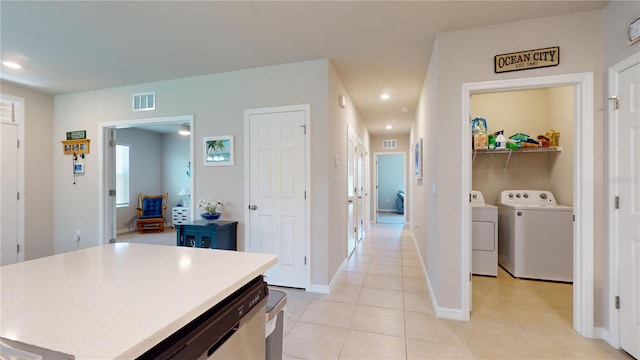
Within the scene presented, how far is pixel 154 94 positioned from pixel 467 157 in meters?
3.89

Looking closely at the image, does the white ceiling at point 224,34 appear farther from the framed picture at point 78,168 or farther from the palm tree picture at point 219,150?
the framed picture at point 78,168

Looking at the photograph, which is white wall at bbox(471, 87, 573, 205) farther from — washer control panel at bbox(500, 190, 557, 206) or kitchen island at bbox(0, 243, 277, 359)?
kitchen island at bbox(0, 243, 277, 359)

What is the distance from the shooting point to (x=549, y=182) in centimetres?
363

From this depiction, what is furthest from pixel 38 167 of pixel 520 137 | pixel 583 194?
pixel 520 137

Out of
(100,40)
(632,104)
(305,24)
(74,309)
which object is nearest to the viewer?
(74,309)

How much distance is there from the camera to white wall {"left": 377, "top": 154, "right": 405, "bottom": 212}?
33.8 feet

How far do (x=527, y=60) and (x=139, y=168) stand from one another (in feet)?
25.9

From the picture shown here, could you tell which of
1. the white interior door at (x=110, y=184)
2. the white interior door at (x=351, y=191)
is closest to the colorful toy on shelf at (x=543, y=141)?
the white interior door at (x=351, y=191)

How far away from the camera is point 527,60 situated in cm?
219

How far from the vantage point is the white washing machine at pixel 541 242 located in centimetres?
306

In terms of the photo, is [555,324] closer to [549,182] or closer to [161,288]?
[549,182]

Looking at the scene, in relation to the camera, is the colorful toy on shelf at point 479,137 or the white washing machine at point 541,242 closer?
the white washing machine at point 541,242

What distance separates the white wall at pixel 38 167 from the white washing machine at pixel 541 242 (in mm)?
6326

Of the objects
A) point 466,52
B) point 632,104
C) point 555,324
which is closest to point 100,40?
point 466,52
